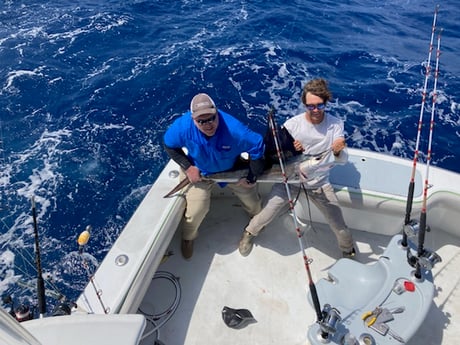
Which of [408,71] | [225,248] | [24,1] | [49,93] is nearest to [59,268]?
[225,248]

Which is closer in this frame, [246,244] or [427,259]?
[427,259]

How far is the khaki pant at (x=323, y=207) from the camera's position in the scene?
305 centimetres

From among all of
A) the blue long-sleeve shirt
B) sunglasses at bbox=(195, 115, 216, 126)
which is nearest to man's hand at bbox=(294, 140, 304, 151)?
the blue long-sleeve shirt

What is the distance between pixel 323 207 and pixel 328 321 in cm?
106

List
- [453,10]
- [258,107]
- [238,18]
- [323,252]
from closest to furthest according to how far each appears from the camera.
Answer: [323,252], [258,107], [238,18], [453,10]

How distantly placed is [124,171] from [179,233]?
5.95 feet

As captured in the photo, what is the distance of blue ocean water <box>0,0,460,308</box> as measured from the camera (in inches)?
176

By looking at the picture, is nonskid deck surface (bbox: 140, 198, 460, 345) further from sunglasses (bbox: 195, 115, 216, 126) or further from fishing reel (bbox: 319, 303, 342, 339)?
sunglasses (bbox: 195, 115, 216, 126)

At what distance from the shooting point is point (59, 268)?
390 cm

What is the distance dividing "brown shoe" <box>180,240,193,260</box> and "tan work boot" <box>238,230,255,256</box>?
42cm

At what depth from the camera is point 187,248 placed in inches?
128

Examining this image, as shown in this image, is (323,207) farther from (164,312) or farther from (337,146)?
(164,312)

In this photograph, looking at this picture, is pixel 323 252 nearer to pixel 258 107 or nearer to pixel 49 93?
pixel 258 107

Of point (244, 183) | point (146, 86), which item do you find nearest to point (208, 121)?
point (244, 183)
